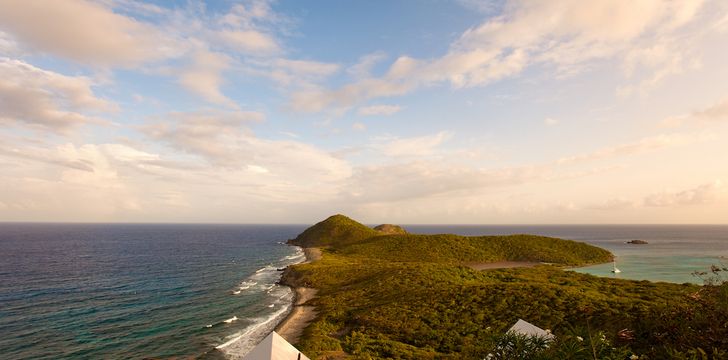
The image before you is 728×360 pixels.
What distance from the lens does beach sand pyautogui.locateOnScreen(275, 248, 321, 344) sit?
45.6 metres

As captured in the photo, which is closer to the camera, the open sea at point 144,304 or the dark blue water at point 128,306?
the open sea at point 144,304

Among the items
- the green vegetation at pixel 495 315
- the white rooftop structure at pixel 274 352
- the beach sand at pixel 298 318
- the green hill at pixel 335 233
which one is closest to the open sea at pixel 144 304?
the beach sand at pixel 298 318

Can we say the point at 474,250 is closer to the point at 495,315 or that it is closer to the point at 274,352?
the point at 495,315

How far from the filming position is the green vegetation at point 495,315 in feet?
48.3

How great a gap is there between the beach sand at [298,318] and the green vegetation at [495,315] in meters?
1.63

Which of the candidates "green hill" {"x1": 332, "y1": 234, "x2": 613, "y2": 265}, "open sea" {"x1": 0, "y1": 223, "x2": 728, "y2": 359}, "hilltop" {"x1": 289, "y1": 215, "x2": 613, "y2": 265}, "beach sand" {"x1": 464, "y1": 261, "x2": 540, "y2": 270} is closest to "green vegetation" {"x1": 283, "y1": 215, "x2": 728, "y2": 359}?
"open sea" {"x1": 0, "y1": 223, "x2": 728, "y2": 359}

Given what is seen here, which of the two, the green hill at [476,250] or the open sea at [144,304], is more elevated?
the green hill at [476,250]

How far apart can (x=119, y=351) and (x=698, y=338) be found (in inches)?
1984

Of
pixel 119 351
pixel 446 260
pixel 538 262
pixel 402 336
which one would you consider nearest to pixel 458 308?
pixel 402 336

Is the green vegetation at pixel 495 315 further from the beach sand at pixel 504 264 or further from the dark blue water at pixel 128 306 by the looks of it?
the beach sand at pixel 504 264

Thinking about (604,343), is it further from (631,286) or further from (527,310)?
Result: (631,286)

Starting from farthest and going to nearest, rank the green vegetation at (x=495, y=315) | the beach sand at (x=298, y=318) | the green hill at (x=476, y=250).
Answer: the green hill at (x=476, y=250), the beach sand at (x=298, y=318), the green vegetation at (x=495, y=315)

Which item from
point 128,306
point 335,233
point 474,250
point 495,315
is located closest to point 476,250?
point 474,250

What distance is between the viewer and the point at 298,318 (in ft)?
174
